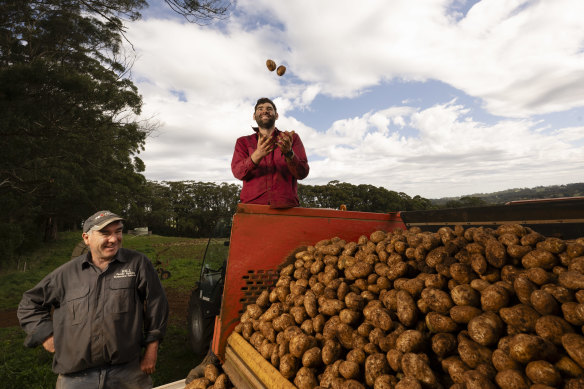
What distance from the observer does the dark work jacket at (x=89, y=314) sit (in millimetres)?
2324

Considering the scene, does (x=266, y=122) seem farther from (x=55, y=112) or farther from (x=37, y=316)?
(x=55, y=112)

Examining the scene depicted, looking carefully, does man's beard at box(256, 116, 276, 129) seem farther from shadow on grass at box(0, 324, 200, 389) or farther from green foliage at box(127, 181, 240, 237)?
green foliage at box(127, 181, 240, 237)

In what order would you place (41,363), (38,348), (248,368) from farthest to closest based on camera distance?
(38,348) → (41,363) → (248,368)

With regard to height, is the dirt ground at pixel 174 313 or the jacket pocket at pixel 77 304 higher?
the jacket pocket at pixel 77 304

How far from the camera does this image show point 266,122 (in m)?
3.48

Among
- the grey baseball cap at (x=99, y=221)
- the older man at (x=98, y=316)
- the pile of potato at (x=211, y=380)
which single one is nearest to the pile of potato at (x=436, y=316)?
the pile of potato at (x=211, y=380)

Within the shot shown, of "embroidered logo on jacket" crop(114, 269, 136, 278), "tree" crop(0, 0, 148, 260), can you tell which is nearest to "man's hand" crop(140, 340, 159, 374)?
"embroidered logo on jacket" crop(114, 269, 136, 278)

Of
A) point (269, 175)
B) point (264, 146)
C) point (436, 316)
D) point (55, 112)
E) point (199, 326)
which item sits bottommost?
point (199, 326)

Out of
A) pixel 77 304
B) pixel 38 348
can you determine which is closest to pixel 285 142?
pixel 77 304

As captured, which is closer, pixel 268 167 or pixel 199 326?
pixel 268 167

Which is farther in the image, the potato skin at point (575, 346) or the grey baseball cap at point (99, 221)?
the grey baseball cap at point (99, 221)

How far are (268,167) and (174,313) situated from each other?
6395 millimetres

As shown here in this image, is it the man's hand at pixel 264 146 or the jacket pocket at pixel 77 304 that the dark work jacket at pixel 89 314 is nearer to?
the jacket pocket at pixel 77 304

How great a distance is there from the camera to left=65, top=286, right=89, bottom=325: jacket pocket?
7.72ft
